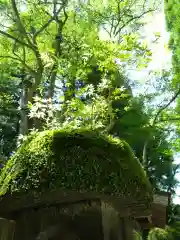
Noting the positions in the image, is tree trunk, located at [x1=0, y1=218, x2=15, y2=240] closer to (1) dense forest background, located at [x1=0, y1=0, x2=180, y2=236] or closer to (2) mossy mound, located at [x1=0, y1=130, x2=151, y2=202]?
(2) mossy mound, located at [x1=0, y1=130, x2=151, y2=202]

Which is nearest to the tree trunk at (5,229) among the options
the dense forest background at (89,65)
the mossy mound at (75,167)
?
the mossy mound at (75,167)

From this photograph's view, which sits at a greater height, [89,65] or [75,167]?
[89,65]

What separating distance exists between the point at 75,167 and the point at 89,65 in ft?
24.0

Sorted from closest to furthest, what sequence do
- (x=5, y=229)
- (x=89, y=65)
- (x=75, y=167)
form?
1. (x=5, y=229)
2. (x=75, y=167)
3. (x=89, y=65)

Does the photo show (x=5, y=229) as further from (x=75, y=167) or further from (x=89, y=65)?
(x=89, y=65)

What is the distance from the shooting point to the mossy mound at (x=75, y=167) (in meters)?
2.72

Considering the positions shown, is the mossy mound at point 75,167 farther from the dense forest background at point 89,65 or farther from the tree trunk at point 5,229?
the dense forest background at point 89,65

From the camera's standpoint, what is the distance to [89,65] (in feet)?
32.1

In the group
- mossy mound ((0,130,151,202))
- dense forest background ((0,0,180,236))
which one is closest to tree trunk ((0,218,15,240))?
mossy mound ((0,130,151,202))

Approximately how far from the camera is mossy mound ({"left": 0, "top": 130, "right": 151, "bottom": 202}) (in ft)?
8.94

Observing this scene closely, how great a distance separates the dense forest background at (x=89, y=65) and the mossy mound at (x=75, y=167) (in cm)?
300

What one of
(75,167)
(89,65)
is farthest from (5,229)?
(89,65)

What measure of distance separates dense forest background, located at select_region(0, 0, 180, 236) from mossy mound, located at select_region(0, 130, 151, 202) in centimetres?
300

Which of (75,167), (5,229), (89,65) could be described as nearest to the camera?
(5,229)
